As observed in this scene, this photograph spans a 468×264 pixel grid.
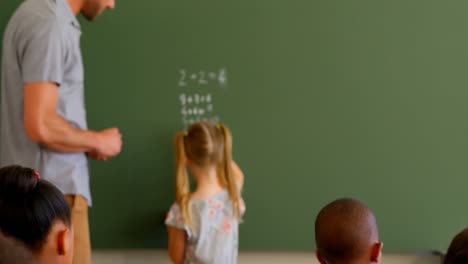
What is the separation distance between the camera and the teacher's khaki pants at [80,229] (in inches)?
90.7

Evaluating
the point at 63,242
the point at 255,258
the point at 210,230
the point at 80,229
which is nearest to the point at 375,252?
the point at 63,242

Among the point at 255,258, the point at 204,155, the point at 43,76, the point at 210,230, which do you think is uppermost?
the point at 43,76

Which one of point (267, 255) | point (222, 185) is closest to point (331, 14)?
point (222, 185)

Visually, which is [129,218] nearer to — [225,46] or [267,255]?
[267,255]

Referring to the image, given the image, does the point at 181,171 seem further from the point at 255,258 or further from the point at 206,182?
the point at 255,258

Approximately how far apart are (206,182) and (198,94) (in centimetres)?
40

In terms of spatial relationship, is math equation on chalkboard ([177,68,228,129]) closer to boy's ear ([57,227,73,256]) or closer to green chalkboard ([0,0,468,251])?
green chalkboard ([0,0,468,251])

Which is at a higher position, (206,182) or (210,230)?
(206,182)

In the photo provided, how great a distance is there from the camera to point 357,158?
2.76 metres

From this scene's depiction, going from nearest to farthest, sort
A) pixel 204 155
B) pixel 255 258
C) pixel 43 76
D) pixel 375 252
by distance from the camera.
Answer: pixel 375 252 < pixel 43 76 < pixel 204 155 < pixel 255 258

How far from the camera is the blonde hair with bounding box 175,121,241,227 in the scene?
8.42ft

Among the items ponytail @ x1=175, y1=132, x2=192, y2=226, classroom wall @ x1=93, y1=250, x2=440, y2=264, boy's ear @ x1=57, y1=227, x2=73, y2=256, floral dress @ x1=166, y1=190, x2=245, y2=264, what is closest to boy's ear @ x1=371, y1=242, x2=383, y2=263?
boy's ear @ x1=57, y1=227, x2=73, y2=256

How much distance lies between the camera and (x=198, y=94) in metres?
2.76

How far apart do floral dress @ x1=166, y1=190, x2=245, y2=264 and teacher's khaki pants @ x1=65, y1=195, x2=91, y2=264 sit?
1.26ft
